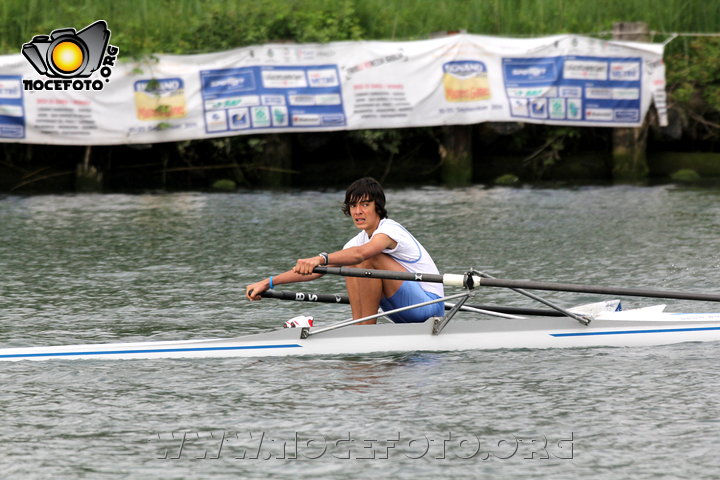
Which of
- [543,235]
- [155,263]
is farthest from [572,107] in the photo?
[155,263]

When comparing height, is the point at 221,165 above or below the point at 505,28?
below

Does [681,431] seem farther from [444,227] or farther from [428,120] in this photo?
[428,120]

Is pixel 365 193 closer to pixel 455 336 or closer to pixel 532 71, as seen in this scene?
pixel 455 336

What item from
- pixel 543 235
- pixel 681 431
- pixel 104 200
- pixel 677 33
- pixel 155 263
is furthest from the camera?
pixel 677 33

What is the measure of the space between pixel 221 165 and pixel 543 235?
8288mm

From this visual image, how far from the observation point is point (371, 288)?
9.16m

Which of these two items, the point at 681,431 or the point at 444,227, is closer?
the point at 681,431

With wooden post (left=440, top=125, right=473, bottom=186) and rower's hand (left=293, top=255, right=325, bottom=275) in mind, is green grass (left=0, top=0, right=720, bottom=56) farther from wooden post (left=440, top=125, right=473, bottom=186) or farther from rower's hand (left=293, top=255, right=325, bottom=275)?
rower's hand (left=293, top=255, right=325, bottom=275)

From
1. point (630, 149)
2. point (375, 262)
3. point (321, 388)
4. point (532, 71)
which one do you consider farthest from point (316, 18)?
point (321, 388)

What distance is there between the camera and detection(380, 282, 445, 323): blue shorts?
362 inches

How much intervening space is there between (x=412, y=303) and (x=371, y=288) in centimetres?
34

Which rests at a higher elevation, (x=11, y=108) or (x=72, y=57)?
(x=72, y=57)

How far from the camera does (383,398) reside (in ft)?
26.1

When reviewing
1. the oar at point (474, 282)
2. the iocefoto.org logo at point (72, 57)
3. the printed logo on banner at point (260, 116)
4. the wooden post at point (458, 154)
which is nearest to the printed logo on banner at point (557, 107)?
the wooden post at point (458, 154)
